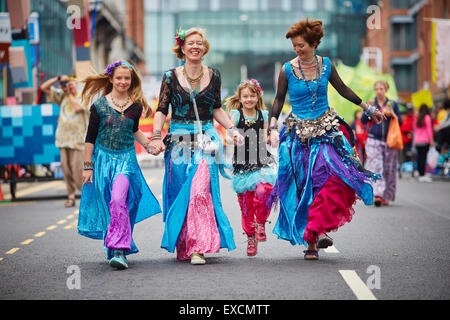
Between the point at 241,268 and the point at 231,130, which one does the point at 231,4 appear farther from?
the point at 241,268

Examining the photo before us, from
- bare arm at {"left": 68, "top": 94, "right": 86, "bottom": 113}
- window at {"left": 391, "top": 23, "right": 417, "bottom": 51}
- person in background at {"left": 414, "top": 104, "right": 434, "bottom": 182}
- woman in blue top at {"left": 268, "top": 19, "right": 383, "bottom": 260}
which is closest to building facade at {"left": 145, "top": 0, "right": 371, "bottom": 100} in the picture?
window at {"left": 391, "top": 23, "right": 417, "bottom": 51}

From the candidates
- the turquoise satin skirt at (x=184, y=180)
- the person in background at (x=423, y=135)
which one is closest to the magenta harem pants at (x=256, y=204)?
the turquoise satin skirt at (x=184, y=180)

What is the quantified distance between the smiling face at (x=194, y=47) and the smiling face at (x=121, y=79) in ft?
1.87

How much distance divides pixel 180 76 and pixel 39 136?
861 cm

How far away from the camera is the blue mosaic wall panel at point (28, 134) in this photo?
15.1 meters

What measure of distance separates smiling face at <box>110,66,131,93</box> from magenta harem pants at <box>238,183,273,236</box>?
1.80 m

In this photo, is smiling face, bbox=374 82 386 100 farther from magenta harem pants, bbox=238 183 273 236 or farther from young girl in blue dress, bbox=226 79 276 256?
magenta harem pants, bbox=238 183 273 236

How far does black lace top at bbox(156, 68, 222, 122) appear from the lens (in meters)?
7.12

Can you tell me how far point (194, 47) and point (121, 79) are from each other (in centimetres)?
72

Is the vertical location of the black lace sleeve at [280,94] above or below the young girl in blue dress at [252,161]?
above

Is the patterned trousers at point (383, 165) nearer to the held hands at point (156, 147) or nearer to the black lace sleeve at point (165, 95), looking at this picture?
the black lace sleeve at point (165, 95)
